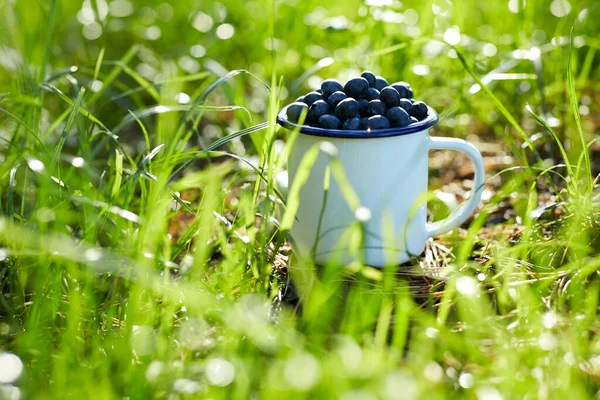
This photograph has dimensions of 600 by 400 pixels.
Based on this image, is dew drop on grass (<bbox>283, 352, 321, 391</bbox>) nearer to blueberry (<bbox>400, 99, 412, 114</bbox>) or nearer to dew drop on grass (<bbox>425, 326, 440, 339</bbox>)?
dew drop on grass (<bbox>425, 326, 440, 339</bbox>)

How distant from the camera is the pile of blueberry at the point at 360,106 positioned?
110 centimetres

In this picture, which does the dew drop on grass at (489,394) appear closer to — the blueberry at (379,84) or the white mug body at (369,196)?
the white mug body at (369,196)

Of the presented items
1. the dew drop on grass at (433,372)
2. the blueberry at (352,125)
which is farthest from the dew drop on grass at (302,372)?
the blueberry at (352,125)

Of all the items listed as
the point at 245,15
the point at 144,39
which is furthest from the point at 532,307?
the point at 144,39

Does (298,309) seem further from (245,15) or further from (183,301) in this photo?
(245,15)

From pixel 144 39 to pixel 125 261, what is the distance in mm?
1604

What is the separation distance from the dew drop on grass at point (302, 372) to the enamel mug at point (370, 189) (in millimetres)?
294

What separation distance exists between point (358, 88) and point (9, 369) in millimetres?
687

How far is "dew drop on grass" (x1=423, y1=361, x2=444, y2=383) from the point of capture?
866 millimetres

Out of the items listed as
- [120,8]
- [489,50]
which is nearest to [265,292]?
[489,50]

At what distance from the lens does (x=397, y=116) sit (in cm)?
110

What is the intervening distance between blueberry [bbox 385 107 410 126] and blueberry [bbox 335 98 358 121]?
2.2 inches

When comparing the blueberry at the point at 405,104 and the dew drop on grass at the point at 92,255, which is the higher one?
the blueberry at the point at 405,104

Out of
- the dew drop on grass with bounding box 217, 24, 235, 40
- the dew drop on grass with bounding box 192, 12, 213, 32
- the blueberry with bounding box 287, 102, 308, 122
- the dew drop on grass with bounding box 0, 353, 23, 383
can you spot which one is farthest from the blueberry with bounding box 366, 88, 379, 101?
the dew drop on grass with bounding box 192, 12, 213, 32
